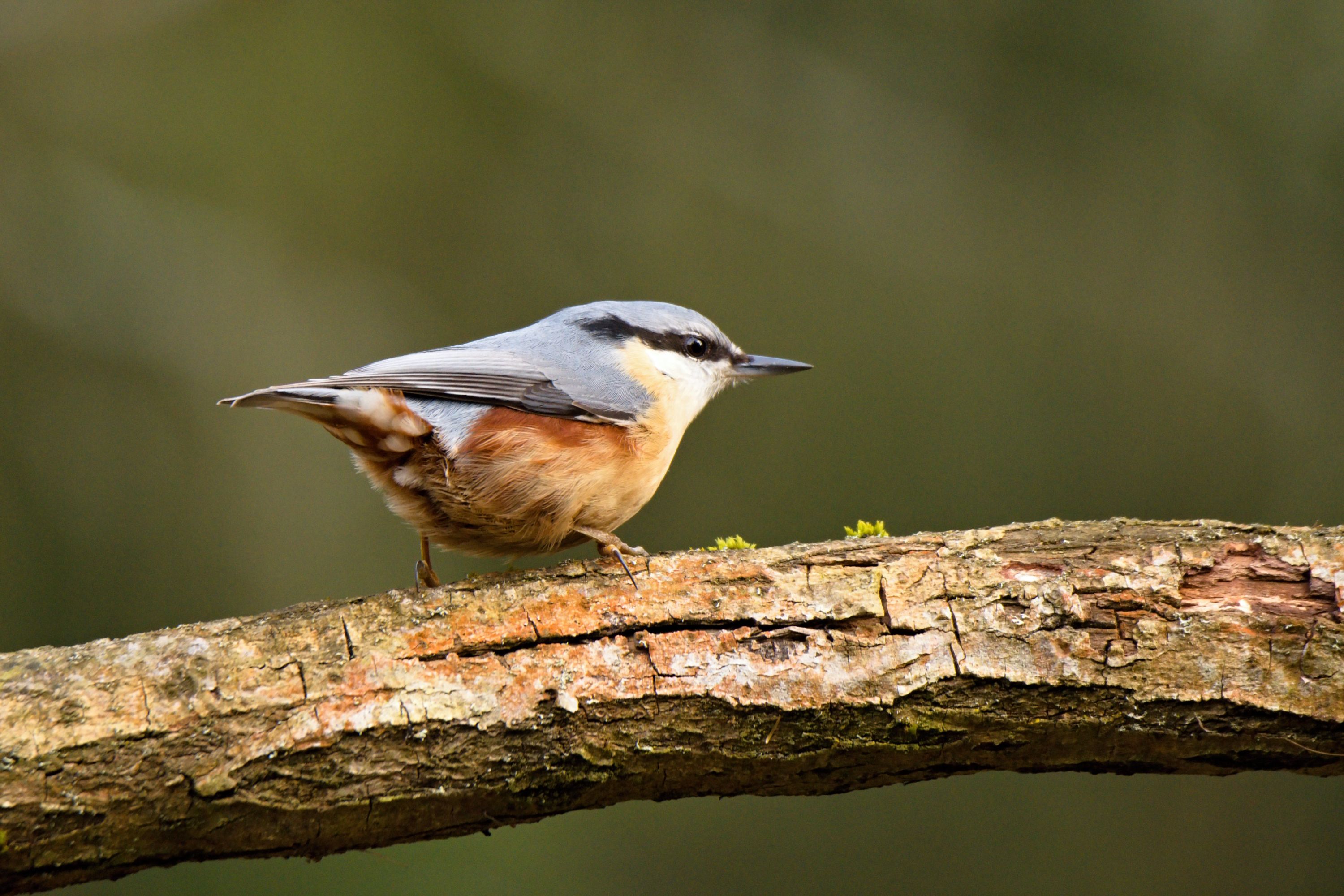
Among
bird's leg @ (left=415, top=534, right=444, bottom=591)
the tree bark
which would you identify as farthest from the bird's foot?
the tree bark

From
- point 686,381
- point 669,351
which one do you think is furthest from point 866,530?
point 669,351

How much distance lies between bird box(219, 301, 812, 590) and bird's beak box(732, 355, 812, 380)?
1.61 ft

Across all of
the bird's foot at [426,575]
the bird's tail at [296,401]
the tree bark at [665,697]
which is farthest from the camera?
the bird's foot at [426,575]

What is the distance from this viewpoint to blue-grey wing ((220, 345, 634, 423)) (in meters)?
2.54

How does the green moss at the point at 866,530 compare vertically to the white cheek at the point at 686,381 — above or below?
below

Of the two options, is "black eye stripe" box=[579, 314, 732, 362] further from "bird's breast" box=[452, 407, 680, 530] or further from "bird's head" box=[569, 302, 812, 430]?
"bird's breast" box=[452, 407, 680, 530]

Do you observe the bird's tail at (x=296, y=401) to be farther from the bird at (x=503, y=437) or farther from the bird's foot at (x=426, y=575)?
the bird's foot at (x=426, y=575)

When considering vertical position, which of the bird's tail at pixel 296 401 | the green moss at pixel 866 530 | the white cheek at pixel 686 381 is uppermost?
the white cheek at pixel 686 381

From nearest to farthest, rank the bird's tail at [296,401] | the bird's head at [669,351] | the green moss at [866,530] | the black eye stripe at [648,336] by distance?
the bird's tail at [296,401], the green moss at [866,530], the bird's head at [669,351], the black eye stripe at [648,336]

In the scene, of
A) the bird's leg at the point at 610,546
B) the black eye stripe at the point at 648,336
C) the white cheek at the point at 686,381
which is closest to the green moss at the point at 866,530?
the bird's leg at the point at 610,546

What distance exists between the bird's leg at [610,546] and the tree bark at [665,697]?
6.9 inches

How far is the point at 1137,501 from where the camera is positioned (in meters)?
4.48

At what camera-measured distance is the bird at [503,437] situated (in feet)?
8.09

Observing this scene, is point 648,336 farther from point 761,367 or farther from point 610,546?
point 610,546
